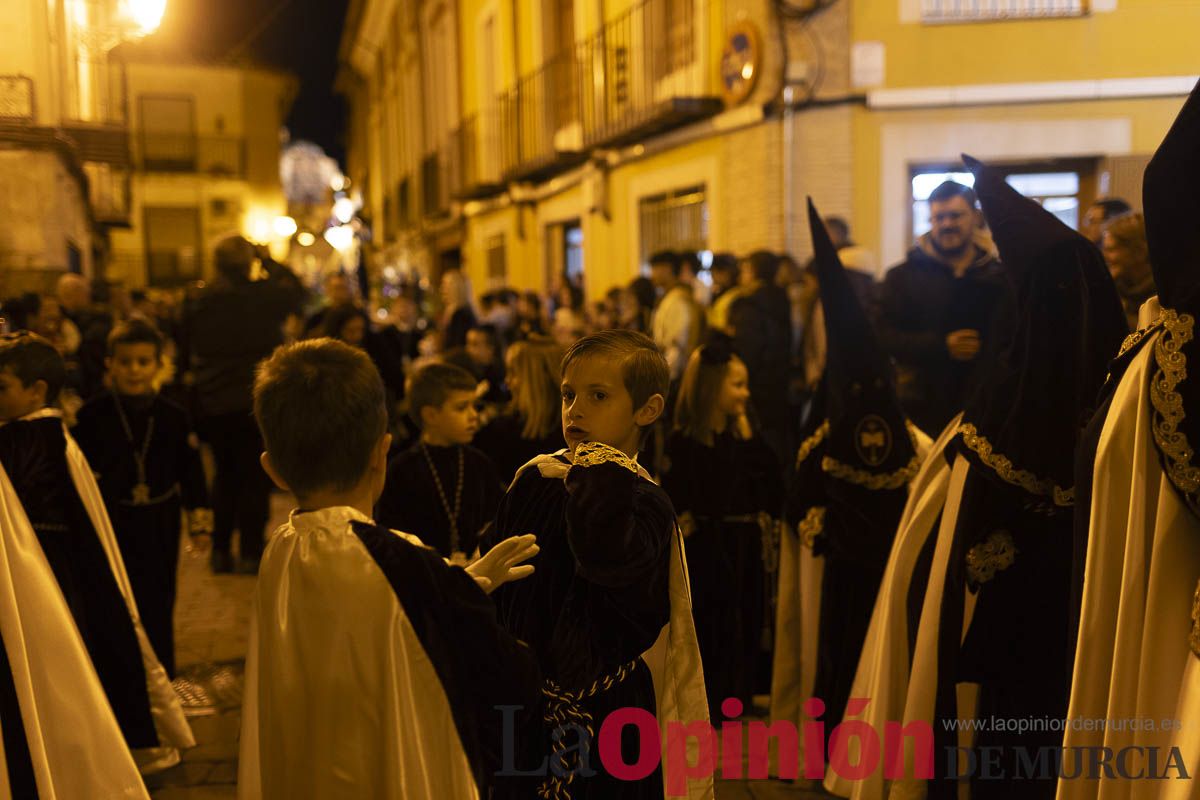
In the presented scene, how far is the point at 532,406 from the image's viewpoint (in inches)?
198

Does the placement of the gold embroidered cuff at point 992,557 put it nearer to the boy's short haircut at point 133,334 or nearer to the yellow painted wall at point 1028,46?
the boy's short haircut at point 133,334

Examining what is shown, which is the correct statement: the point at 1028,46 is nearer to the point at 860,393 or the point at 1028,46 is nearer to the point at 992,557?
the point at 860,393

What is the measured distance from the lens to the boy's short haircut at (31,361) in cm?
391

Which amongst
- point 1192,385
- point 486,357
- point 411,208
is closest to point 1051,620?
point 1192,385

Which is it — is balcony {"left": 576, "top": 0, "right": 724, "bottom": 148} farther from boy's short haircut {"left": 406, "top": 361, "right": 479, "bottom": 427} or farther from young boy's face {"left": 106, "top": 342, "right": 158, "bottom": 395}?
boy's short haircut {"left": 406, "top": 361, "right": 479, "bottom": 427}

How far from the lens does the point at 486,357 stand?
25.2 feet

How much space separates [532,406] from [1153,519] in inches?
118

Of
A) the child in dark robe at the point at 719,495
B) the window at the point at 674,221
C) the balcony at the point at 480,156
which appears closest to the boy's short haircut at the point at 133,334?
the child in dark robe at the point at 719,495

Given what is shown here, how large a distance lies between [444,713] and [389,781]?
0.49 ft

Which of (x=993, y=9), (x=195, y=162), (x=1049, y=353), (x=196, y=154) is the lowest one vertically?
(x=1049, y=353)

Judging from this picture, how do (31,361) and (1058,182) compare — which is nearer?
(31,361)

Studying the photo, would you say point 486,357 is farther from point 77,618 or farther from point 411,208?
point 411,208

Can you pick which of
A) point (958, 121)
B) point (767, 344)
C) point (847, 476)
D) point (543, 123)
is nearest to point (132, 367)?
point (847, 476)

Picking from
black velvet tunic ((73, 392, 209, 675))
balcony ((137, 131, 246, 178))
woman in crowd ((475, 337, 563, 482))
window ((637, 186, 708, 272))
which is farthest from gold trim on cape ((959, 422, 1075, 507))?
balcony ((137, 131, 246, 178))
